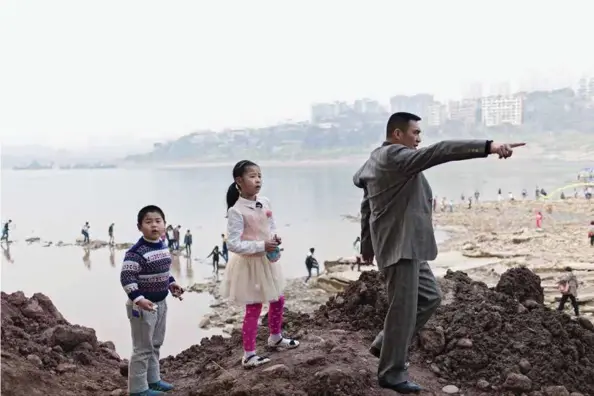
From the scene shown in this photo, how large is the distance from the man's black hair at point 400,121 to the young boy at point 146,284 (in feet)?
5.16

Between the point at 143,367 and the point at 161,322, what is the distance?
31 centimetres

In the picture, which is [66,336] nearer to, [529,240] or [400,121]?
[400,121]

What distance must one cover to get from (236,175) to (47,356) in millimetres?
2089

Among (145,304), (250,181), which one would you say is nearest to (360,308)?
(250,181)

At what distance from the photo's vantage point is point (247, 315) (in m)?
3.97

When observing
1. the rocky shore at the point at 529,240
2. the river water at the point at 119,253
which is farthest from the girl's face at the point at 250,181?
the rocky shore at the point at 529,240

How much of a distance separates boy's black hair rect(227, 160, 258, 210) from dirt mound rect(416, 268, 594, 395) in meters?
1.74

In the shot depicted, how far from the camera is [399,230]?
340 centimetres

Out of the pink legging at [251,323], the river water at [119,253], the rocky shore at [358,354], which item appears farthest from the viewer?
the river water at [119,253]

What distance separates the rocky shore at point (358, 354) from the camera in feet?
12.2

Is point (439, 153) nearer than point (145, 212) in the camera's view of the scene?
Yes

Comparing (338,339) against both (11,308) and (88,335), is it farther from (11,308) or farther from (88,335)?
(11,308)

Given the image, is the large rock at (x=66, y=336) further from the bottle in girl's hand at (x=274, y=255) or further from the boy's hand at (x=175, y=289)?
the bottle in girl's hand at (x=274, y=255)

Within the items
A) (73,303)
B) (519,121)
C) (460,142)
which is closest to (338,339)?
(460,142)
